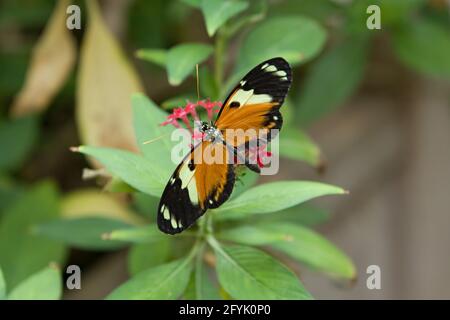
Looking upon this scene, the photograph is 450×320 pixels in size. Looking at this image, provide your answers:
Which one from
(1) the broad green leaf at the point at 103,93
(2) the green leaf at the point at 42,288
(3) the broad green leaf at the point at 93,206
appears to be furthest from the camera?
(3) the broad green leaf at the point at 93,206

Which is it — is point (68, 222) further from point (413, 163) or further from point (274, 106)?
point (413, 163)

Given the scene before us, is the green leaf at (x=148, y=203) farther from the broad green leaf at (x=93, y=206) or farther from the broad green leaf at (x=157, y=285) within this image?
the broad green leaf at (x=93, y=206)

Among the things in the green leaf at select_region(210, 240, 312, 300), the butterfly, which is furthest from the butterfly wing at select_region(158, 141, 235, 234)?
the green leaf at select_region(210, 240, 312, 300)

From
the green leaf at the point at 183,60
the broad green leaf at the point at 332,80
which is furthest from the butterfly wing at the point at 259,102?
the broad green leaf at the point at 332,80

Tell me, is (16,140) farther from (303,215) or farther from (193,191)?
(193,191)

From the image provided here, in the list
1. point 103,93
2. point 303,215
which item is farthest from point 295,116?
point 103,93

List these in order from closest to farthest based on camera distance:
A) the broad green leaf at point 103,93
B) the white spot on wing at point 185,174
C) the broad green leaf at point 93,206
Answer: the white spot on wing at point 185,174 < the broad green leaf at point 103,93 < the broad green leaf at point 93,206

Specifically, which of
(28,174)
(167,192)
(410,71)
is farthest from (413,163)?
(167,192)
